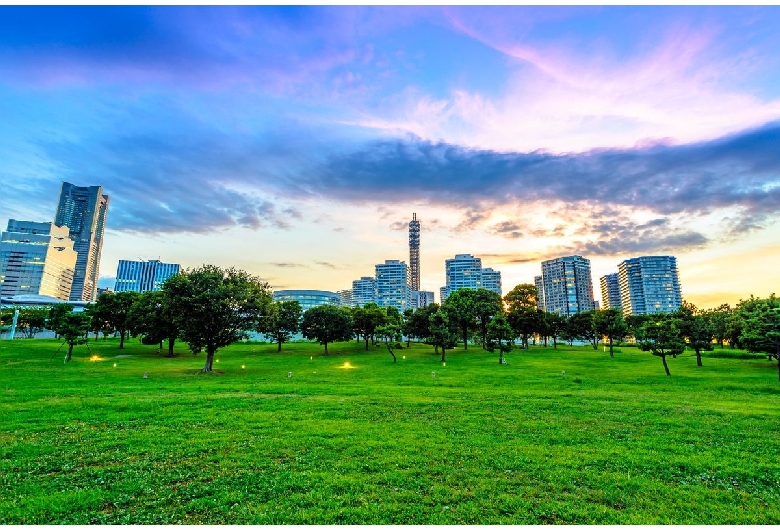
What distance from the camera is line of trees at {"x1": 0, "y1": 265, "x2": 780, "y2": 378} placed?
42.9 meters

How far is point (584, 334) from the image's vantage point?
104 metres

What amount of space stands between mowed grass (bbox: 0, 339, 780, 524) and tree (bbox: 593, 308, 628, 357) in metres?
49.6

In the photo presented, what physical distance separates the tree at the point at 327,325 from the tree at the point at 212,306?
31062 millimetres

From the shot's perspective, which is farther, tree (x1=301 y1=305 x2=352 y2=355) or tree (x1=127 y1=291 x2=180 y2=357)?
tree (x1=301 y1=305 x2=352 y2=355)

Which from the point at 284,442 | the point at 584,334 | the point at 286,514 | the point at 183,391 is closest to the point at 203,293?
the point at 183,391

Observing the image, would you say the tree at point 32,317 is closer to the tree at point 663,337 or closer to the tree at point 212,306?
the tree at point 212,306

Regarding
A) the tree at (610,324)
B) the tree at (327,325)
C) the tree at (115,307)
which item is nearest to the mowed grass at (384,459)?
the tree at (610,324)

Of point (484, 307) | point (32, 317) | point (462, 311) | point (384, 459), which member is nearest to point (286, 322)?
point (462, 311)

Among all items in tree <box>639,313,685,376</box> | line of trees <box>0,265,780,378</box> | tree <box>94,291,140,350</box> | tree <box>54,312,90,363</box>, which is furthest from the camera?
tree <box>94,291,140,350</box>

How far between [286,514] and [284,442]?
5.80 metres

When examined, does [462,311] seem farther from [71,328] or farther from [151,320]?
[71,328]

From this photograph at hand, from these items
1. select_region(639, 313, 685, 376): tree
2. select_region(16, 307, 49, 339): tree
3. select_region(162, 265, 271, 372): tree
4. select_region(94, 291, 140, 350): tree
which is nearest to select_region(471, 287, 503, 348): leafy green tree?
select_region(639, 313, 685, 376): tree

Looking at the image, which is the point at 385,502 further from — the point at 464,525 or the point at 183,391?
the point at 183,391

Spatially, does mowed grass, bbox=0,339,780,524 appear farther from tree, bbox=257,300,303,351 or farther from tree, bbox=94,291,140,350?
tree, bbox=94,291,140,350
